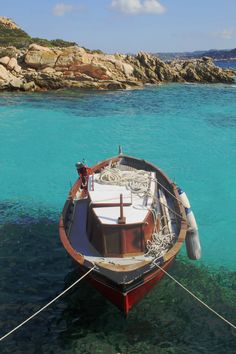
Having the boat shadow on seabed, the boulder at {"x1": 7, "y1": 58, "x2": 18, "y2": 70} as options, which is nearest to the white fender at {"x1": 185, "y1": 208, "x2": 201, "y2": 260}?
the boat shadow on seabed

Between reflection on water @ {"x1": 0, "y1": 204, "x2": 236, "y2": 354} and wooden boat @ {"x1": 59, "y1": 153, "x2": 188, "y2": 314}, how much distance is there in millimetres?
956

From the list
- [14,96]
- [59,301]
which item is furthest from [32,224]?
[14,96]

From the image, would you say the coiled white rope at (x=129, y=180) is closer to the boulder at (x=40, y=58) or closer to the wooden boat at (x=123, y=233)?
the wooden boat at (x=123, y=233)

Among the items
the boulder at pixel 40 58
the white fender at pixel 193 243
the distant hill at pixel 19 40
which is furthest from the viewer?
the distant hill at pixel 19 40

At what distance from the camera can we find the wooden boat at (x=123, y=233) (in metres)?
12.0

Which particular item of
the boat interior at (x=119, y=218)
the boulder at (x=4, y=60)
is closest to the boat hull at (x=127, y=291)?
the boat interior at (x=119, y=218)

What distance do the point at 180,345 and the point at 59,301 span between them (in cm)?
444

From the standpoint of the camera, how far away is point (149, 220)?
13.6 meters

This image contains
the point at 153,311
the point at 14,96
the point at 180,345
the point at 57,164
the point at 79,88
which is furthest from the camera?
the point at 79,88

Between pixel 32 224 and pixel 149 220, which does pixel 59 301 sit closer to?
pixel 149 220

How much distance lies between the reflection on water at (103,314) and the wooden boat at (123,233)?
0.96 m

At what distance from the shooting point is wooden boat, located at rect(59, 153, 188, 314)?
12031 mm

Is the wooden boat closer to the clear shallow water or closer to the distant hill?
the clear shallow water

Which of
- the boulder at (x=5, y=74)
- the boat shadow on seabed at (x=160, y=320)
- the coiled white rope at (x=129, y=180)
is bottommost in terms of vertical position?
the boat shadow on seabed at (x=160, y=320)
